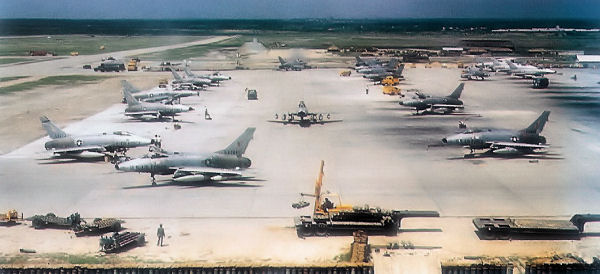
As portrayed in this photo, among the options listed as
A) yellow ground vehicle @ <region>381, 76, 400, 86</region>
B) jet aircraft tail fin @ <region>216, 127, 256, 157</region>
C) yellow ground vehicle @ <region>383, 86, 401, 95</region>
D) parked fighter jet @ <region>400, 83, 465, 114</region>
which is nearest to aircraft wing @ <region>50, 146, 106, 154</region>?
jet aircraft tail fin @ <region>216, 127, 256, 157</region>

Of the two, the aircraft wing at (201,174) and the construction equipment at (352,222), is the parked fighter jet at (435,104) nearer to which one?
the aircraft wing at (201,174)

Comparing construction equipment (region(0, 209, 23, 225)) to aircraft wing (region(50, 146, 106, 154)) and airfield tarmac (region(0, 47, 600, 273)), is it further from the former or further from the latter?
aircraft wing (region(50, 146, 106, 154))

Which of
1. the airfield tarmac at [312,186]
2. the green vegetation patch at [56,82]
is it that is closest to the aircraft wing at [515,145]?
the airfield tarmac at [312,186]

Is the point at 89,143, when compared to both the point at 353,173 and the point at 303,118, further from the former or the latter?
the point at 303,118

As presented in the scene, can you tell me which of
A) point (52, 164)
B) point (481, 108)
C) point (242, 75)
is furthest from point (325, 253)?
point (242, 75)

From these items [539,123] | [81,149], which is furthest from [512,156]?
[81,149]

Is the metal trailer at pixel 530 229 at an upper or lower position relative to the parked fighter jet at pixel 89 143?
lower
